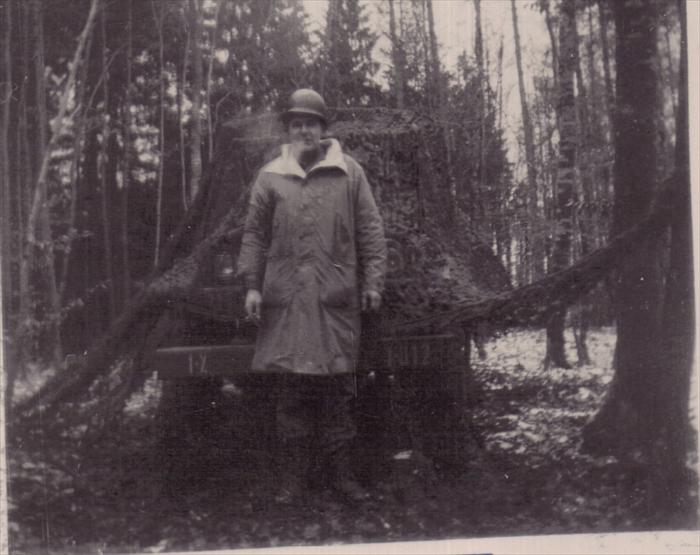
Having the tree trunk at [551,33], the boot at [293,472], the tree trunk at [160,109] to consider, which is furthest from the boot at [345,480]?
the tree trunk at [551,33]

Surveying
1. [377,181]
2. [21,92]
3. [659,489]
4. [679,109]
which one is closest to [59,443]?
[21,92]

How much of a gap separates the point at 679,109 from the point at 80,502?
3.45m

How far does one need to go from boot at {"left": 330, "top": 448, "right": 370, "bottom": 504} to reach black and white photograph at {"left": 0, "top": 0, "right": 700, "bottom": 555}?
0.6 inches

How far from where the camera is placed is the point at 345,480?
348 centimetres

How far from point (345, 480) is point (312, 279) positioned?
96cm

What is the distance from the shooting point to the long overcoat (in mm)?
3318

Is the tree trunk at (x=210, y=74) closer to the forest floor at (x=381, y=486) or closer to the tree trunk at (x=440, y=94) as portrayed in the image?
the tree trunk at (x=440, y=94)

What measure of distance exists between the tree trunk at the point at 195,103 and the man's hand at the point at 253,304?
0.65 m

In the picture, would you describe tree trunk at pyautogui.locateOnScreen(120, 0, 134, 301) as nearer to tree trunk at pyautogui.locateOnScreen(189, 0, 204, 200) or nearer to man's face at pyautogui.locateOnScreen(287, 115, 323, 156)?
tree trunk at pyautogui.locateOnScreen(189, 0, 204, 200)

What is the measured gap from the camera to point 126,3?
367cm

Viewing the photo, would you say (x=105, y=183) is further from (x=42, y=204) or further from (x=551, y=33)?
(x=551, y=33)

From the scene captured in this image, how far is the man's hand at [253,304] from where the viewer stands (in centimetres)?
335

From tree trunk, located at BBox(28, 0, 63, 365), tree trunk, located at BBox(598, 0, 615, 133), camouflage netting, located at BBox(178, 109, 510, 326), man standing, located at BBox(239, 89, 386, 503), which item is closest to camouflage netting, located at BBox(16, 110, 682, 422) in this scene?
camouflage netting, located at BBox(178, 109, 510, 326)

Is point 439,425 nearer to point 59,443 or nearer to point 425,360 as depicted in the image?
point 425,360
